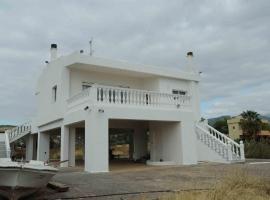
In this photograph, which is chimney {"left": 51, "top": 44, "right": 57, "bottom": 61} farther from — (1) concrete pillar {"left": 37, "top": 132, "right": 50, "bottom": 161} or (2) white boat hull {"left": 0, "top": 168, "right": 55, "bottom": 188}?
(2) white boat hull {"left": 0, "top": 168, "right": 55, "bottom": 188}

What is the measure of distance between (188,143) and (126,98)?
4.22m

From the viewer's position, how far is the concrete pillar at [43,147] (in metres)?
19.7

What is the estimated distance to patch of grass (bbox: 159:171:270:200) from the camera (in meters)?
6.20

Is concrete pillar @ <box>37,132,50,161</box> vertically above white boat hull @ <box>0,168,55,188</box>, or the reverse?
concrete pillar @ <box>37,132,50,161</box>

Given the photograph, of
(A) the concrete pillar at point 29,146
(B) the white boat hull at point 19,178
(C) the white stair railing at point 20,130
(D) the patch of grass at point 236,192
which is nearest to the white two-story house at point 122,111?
(C) the white stair railing at point 20,130

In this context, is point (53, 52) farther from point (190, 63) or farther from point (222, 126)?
point (222, 126)

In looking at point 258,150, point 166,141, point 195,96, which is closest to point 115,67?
point 166,141

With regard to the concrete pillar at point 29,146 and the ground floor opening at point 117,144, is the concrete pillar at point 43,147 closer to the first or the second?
the ground floor opening at point 117,144

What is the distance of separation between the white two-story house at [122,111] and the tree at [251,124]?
24650 mm

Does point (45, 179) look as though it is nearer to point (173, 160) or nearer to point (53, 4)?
point (53, 4)

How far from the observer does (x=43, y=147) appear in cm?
2016

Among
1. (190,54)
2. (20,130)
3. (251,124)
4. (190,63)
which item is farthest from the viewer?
(251,124)

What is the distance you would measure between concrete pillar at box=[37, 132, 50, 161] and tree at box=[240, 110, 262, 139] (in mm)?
30566

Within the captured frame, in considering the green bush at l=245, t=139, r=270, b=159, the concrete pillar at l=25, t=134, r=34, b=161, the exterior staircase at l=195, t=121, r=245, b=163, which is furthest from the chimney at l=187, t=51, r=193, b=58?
the concrete pillar at l=25, t=134, r=34, b=161
